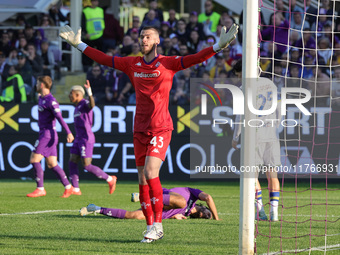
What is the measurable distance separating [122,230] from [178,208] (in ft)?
3.20

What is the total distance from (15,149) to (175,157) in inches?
147

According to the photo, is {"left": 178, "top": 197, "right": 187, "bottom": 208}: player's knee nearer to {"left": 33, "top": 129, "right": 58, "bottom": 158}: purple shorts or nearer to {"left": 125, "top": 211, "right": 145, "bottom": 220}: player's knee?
{"left": 125, "top": 211, "right": 145, "bottom": 220}: player's knee

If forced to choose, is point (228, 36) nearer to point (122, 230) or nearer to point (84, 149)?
point (122, 230)

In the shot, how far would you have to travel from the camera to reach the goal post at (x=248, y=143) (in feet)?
18.3

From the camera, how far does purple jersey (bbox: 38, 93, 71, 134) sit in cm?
1161

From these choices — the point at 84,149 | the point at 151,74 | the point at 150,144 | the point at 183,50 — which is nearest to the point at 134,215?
the point at 150,144

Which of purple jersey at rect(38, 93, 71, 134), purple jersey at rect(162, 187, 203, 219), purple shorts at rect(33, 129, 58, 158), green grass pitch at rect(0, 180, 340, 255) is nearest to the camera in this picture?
green grass pitch at rect(0, 180, 340, 255)

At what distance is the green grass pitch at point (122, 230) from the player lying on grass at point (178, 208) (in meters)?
0.14

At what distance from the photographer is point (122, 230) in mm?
7590

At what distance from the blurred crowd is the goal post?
809 cm

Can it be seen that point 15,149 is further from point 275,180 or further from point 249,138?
point 249,138

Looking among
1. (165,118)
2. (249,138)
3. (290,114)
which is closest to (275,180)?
(165,118)

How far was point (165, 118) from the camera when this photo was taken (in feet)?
23.0

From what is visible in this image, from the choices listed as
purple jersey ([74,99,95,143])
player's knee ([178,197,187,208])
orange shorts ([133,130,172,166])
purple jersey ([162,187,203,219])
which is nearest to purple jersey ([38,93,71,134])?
purple jersey ([74,99,95,143])
